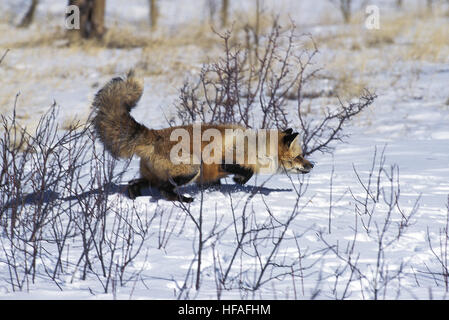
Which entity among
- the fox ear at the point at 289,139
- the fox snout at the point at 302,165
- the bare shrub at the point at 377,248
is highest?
the fox ear at the point at 289,139

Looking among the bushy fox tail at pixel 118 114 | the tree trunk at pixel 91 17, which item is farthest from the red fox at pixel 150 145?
the tree trunk at pixel 91 17

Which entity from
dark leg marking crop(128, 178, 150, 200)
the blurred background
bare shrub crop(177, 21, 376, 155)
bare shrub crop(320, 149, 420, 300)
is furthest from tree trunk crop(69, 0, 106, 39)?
bare shrub crop(320, 149, 420, 300)

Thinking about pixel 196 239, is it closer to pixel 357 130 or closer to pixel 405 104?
pixel 357 130

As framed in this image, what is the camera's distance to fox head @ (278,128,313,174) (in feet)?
22.5

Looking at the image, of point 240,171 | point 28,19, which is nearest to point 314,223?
point 240,171

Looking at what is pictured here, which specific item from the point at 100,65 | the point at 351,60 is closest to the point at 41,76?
the point at 100,65

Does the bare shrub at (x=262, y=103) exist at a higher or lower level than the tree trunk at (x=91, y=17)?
lower

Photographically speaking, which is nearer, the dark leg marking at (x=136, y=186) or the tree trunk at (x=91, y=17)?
the dark leg marking at (x=136, y=186)

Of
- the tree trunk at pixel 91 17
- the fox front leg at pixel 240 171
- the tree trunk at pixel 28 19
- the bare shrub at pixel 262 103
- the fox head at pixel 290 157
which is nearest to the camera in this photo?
the fox front leg at pixel 240 171

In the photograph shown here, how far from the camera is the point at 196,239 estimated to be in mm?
4988

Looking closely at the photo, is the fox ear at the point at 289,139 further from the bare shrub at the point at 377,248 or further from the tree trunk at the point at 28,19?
the tree trunk at the point at 28,19

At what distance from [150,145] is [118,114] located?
1.45 feet

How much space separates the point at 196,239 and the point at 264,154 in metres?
2.02

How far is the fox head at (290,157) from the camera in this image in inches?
271
